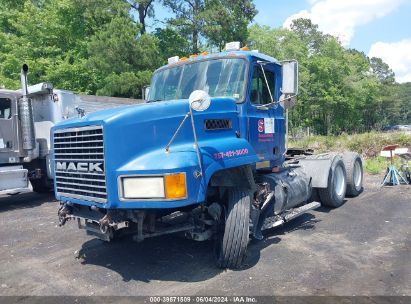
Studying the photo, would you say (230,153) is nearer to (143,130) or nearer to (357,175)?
(143,130)

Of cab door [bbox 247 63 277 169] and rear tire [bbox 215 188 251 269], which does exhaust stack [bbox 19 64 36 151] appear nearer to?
cab door [bbox 247 63 277 169]

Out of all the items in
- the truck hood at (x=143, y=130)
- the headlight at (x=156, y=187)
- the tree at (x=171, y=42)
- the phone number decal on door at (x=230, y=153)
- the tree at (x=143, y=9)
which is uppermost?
the tree at (x=143, y=9)

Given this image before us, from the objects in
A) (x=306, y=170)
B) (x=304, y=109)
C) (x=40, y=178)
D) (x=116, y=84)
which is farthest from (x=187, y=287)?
(x=304, y=109)

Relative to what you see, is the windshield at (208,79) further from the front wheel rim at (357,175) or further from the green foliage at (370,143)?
the green foliage at (370,143)

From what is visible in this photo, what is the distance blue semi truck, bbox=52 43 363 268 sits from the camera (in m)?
4.05

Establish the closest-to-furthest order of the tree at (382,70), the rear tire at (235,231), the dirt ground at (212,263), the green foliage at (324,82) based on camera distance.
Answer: the dirt ground at (212,263), the rear tire at (235,231), the green foliage at (324,82), the tree at (382,70)

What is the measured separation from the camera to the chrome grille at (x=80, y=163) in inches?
164

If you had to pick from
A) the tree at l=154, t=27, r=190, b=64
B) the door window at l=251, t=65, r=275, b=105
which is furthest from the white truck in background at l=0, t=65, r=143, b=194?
the tree at l=154, t=27, r=190, b=64

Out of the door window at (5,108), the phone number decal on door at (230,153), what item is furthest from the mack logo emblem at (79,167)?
the door window at (5,108)

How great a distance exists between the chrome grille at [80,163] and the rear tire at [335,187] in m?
4.93

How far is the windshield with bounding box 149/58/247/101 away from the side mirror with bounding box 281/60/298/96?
671 mm

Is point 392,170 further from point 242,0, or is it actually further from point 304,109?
→ point 304,109

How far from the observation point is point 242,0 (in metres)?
25.2

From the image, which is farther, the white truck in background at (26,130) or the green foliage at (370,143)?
the green foliage at (370,143)
